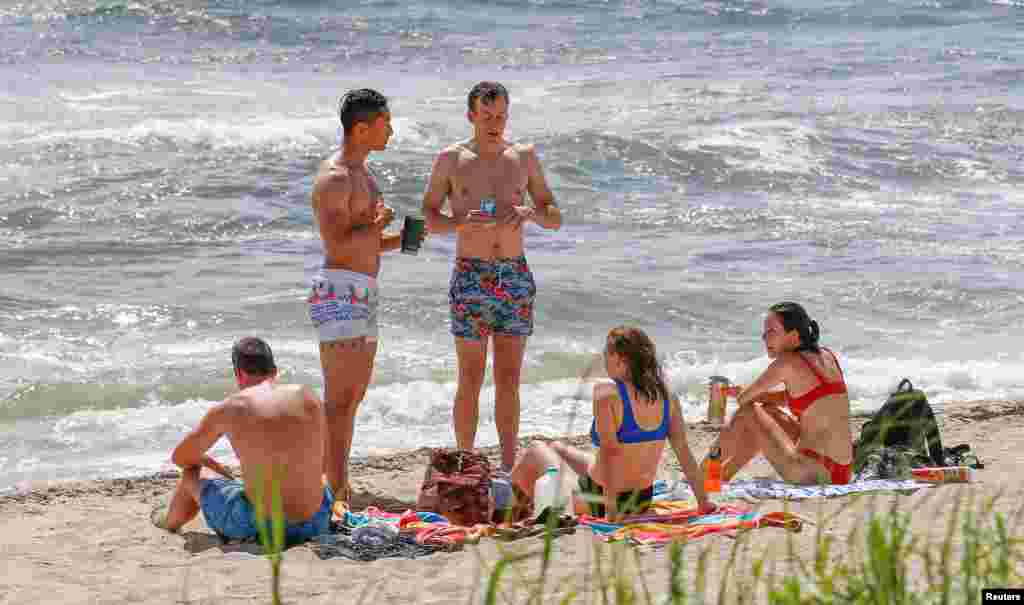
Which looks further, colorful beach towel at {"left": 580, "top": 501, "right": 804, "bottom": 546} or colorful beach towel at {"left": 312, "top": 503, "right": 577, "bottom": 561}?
colorful beach towel at {"left": 312, "top": 503, "right": 577, "bottom": 561}

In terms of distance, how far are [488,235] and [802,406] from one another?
5.11ft

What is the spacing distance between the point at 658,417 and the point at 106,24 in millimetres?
22123

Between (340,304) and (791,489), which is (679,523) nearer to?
(791,489)

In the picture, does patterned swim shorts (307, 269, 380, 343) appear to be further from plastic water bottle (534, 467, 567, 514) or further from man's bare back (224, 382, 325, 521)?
plastic water bottle (534, 467, 567, 514)

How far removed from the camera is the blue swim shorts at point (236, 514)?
527cm

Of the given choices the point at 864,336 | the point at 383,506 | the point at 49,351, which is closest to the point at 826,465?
the point at 383,506

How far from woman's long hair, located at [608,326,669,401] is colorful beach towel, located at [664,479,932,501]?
60cm

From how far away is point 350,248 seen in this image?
572 cm

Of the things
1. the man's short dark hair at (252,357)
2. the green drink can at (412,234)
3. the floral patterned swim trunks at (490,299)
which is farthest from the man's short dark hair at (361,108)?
the man's short dark hair at (252,357)

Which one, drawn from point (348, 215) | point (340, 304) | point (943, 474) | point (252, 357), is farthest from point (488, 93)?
point (943, 474)

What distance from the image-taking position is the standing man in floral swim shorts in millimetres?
6156

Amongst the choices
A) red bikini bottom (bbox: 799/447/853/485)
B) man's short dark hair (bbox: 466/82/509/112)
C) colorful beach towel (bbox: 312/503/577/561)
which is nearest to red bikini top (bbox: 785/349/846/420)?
red bikini bottom (bbox: 799/447/853/485)

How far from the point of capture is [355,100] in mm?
5629

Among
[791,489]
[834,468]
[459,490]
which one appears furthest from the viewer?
[834,468]
